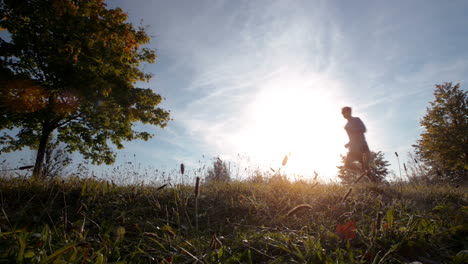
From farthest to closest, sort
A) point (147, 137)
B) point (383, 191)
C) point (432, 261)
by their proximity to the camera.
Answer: point (147, 137)
point (383, 191)
point (432, 261)

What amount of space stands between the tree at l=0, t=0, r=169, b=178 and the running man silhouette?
8.17 m

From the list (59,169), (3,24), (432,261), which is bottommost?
(432,261)

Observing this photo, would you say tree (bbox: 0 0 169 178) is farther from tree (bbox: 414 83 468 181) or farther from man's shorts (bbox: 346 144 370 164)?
tree (bbox: 414 83 468 181)

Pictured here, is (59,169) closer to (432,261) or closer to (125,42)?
(432,261)

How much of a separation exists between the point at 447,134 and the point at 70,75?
24.5 metres

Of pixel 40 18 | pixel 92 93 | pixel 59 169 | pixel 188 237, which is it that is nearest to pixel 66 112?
pixel 92 93

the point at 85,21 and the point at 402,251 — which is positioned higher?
the point at 85,21

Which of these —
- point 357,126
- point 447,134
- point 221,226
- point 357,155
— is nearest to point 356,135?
point 357,126

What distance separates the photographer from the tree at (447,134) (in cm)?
1747

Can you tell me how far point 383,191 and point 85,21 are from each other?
34.1 ft

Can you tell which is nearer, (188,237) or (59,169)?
(188,237)

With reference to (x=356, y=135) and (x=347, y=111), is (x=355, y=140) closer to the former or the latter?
(x=356, y=135)

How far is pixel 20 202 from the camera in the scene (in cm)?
285

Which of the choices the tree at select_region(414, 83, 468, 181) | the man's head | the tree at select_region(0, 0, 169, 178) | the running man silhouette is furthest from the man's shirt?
the tree at select_region(414, 83, 468, 181)
